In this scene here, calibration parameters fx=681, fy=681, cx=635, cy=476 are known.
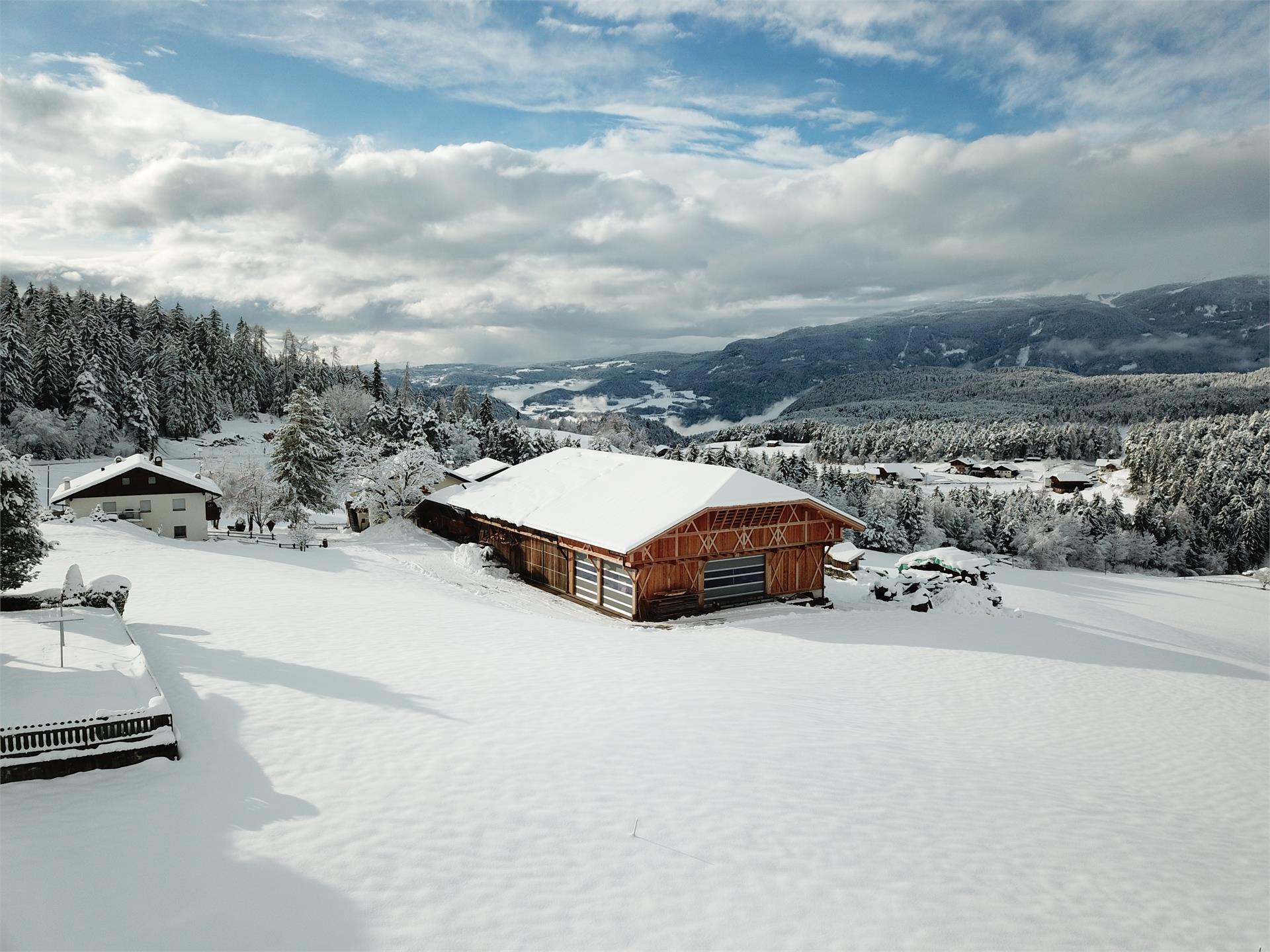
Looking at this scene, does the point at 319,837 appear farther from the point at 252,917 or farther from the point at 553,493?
the point at 553,493

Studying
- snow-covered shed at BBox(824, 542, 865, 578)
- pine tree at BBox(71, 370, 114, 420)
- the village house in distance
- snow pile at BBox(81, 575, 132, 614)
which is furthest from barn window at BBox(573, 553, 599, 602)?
pine tree at BBox(71, 370, 114, 420)

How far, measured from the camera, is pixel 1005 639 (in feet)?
76.0

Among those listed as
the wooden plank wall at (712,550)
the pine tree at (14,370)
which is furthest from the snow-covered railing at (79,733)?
the pine tree at (14,370)

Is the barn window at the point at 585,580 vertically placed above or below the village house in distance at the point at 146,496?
below

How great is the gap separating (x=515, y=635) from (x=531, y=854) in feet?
38.2

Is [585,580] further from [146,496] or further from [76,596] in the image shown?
[146,496]

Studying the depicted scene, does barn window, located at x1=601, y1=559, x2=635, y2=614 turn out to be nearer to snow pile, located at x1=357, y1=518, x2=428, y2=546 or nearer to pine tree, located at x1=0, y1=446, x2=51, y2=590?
pine tree, located at x1=0, y1=446, x2=51, y2=590

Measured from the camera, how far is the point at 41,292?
7650 cm

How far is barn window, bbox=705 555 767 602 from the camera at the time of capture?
85.6 feet

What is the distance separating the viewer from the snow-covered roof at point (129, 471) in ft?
129

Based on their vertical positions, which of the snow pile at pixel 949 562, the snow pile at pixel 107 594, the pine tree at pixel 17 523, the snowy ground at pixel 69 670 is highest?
the pine tree at pixel 17 523

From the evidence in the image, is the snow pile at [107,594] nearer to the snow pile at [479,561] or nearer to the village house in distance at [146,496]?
the snow pile at [479,561]

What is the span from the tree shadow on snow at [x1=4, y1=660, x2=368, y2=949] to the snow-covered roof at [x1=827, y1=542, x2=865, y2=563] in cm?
3887

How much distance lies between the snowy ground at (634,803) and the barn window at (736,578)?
6459mm
